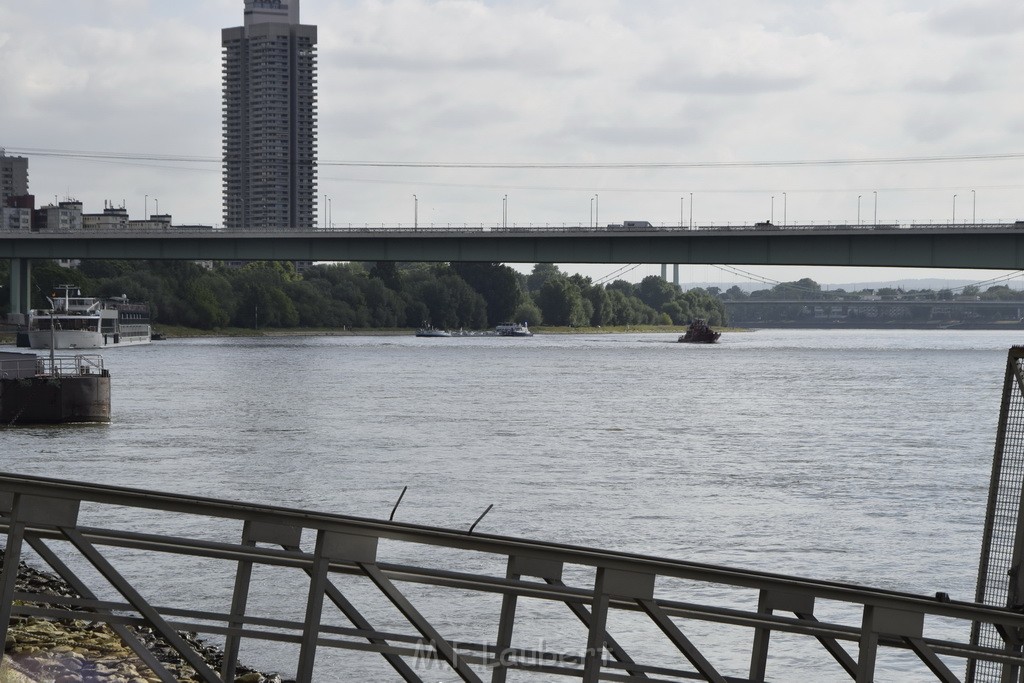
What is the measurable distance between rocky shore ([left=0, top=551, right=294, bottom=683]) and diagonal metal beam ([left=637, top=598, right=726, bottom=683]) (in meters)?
5.51

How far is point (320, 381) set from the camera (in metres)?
83.6

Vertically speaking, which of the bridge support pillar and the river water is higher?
the bridge support pillar

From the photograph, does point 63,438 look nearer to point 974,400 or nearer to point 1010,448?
point 1010,448

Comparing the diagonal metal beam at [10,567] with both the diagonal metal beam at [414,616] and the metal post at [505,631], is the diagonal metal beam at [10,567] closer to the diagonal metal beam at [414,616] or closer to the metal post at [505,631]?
the diagonal metal beam at [414,616]

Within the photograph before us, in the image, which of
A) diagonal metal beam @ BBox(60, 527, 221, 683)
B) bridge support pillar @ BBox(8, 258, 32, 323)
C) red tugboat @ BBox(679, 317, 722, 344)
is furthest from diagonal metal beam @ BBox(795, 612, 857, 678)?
red tugboat @ BBox(679, 317, 722, 344)

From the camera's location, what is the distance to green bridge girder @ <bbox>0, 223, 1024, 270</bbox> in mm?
87125

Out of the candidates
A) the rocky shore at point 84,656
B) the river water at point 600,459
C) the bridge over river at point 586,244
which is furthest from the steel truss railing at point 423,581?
the bridge over river at point 586,244

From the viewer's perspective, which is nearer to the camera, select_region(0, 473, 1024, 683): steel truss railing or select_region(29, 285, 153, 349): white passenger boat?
select_region(0, 473, 1024, 683): steel truss railing

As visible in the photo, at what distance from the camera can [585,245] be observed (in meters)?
100

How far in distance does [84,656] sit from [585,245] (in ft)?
289

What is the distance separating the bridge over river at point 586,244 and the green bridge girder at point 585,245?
0.25 feet

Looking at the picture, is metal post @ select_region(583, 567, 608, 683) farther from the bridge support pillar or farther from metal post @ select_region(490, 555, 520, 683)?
the bridge support pillar

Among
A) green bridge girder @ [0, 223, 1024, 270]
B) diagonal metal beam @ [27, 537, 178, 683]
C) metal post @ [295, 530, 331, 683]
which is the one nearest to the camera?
metal post @ [295, 530, 331, 683]

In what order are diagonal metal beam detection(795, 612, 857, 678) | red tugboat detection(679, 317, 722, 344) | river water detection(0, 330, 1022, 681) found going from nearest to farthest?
1. diagonal metal beam detection(795, 612, 857, 678)
2. river water detection(0, 330, 1022, 681)
3. red tugboat detection(679, 317, 722, 344)
